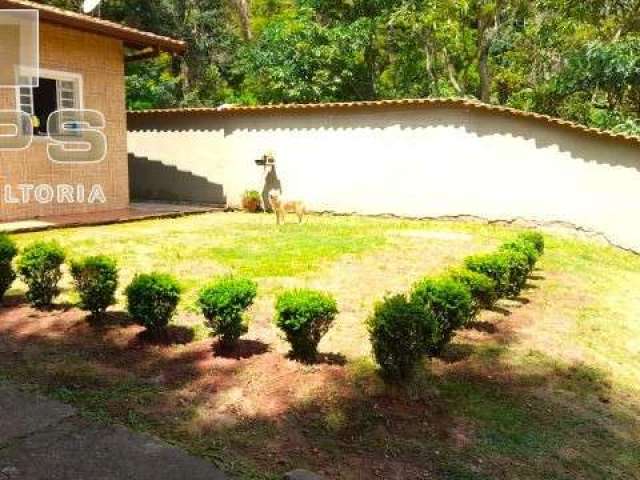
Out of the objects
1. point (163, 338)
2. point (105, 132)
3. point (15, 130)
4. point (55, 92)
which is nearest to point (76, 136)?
point (105, 132)

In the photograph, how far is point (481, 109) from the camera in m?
12.5

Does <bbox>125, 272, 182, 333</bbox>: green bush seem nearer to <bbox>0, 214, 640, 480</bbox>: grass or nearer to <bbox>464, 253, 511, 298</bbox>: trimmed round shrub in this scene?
<bbox>0, 214, 640, 480</bbox>: grass

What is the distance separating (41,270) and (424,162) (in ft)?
30.3

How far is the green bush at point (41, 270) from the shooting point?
5793mm

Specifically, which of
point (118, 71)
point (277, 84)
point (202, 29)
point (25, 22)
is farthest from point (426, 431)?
point (202, 29)

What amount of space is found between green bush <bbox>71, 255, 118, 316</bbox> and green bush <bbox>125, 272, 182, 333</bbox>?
1.47 feet

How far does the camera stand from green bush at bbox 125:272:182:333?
4.99m

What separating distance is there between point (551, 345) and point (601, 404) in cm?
108

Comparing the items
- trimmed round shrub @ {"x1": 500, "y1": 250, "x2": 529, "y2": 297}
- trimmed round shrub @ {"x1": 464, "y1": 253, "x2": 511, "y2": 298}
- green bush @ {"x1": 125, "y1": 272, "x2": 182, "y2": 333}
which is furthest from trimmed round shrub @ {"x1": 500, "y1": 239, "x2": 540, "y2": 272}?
green bush @ {"x1": 125, "y1": 272, "x2": 182, "y2": 333}

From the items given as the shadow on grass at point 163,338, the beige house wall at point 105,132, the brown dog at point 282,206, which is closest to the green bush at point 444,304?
the shadow on grass at point 163,338

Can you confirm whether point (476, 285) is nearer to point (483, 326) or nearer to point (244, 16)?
point (483, 326)

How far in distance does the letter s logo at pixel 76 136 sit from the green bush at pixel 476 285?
938 centimetres

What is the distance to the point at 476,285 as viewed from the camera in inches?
223

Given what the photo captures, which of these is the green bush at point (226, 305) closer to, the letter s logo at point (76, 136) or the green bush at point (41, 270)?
the green bush at point (41, 270)
